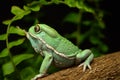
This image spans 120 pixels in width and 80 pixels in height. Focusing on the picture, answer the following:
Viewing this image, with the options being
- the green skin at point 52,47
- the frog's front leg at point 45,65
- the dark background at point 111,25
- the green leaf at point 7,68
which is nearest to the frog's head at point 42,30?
the green skin at point 52,47

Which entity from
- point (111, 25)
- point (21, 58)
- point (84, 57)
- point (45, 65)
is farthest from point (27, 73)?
point (111, 25)

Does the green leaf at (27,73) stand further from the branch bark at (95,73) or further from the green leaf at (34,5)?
the green leaf at (34,5)

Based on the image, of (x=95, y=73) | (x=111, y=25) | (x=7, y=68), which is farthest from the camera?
(x=111, y=25)

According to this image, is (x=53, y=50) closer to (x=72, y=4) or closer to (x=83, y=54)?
(x=83, y=54)

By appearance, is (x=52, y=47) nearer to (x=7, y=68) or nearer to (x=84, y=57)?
(x=84, y=57)

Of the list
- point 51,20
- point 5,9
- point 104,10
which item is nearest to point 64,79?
point 5,9
